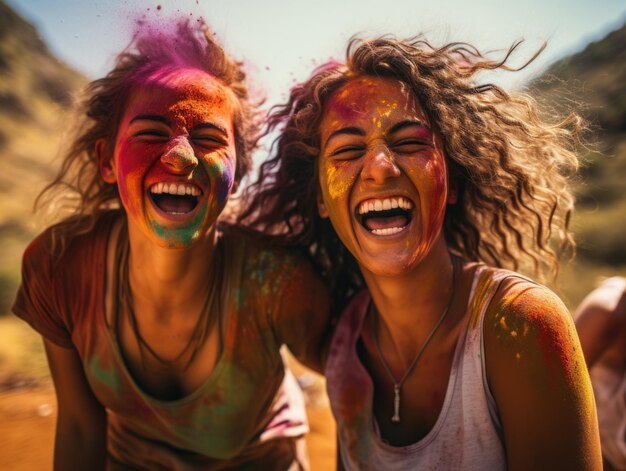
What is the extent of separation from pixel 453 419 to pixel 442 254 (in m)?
0.65

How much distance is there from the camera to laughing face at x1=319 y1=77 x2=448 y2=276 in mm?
1917

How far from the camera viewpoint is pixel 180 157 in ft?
6.31

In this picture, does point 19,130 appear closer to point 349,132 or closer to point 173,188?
point 173,188

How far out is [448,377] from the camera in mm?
1936

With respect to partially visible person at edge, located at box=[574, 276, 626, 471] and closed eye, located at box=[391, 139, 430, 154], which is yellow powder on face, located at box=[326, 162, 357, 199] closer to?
closed eye, located at box=[391, 139, 430, 154]

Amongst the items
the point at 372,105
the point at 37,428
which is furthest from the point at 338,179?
the point at 37,428

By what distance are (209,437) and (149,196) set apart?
1.07m

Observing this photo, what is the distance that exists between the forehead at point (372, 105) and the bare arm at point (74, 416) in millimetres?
1578

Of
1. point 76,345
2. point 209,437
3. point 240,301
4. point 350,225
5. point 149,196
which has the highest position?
point 350,225

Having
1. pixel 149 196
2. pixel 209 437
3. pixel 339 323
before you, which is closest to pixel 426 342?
pixel 339 323

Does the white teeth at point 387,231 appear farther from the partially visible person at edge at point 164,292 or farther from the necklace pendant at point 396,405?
the necklace pendant at point 396,405

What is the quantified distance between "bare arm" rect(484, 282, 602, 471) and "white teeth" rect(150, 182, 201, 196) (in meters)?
1.24

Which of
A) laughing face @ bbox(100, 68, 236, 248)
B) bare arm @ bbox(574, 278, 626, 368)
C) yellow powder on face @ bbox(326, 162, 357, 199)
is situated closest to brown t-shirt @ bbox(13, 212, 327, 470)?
laughing face @ bbox(100, 68, 236, 248)

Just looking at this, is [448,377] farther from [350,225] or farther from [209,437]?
[209,437]
